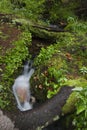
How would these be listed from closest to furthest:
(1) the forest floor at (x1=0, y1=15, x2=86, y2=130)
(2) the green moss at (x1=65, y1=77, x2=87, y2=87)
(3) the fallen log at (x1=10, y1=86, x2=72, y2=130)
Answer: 1. (3) the fallen log at (x1=10, y1=86, x2=72, y2=130)
2. (2) the green moss at (x1=65, y1=77, x2=87, y2=87)
3. (1) the forest floor at (x1=0, y1=15, x2=86, y2=130)

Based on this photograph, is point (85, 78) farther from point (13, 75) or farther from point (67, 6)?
point (67, 6)

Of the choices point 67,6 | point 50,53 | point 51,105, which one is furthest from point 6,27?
point 51,105

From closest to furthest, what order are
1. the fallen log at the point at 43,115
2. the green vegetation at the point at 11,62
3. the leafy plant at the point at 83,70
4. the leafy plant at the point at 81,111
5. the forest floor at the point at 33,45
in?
1. the leafy plant at the point at 81,111
2. the fallen log at the point at 43,115
3. the green vegetation at the point at 11,62
4. the leafy plant at the point at 83,70
5. the forest floor at the point at 33,45

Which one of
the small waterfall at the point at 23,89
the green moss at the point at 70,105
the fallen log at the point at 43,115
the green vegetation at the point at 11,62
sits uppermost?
the green moss at the point at 70,105

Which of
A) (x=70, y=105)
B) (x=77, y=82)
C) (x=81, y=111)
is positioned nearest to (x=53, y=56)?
(x=77, y=82)

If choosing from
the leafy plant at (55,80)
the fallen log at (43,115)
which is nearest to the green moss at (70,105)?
the fallen log at (43,115)

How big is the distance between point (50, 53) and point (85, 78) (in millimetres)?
1658

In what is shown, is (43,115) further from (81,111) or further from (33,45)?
(33,45)

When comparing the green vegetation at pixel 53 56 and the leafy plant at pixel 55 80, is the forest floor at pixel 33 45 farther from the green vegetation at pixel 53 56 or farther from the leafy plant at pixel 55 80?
the leafy plant at pixel 55 80

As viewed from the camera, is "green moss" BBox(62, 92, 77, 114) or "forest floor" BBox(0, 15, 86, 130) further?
"forest floor" BBox(0, 15, 86, 130)

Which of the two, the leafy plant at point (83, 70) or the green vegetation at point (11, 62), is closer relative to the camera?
the green vegetation at point (11, 62)

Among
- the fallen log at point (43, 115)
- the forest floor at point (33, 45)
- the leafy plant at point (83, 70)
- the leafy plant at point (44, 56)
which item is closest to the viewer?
the fallen log at point (43, 115)

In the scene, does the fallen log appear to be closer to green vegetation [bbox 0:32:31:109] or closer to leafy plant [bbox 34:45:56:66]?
green vegetation [bbox 0:32:31:109]

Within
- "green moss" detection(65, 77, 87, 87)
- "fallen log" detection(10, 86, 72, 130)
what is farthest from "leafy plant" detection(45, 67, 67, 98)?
"fallen log" detection(10, 86, 72, 130)
